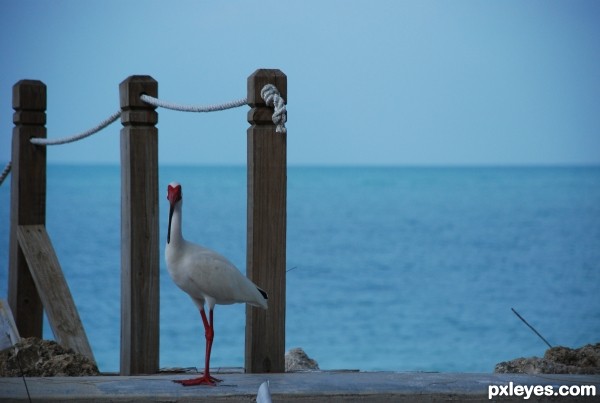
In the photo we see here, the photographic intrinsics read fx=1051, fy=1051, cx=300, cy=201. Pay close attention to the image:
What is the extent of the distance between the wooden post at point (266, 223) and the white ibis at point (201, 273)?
1.14 ft

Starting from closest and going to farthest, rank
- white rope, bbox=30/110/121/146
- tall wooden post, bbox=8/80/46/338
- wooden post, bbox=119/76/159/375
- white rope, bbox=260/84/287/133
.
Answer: white rope, bbox=260/84/287/133
wooden post, bbox=119/76/159/375
white rope, bbox=30/110/121/146
tall wooden post, bbox=8/80/46/338

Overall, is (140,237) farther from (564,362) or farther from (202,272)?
(564,362)

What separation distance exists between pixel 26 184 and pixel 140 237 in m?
2.04

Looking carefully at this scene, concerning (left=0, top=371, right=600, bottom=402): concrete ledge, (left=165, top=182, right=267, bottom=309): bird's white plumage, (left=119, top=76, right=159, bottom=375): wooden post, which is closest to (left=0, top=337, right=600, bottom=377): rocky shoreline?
(left=119, top=76, right=159, bottom=375): wooden post

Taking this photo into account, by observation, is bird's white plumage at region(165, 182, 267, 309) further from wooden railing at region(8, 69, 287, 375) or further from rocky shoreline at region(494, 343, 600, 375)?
rocky shoreline at region(494, 343, 600, 375)

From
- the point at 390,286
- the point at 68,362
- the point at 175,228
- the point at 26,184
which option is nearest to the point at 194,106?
the point at 175,228

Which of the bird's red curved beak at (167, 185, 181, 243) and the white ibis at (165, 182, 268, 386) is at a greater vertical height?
the bird's red curved beak at (167, 185, 181, 243)

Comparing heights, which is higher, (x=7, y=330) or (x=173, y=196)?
(x=173, y=196)

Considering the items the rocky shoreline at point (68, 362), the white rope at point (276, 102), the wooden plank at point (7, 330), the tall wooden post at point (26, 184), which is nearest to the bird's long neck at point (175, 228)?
the white rope at point (276, 102)

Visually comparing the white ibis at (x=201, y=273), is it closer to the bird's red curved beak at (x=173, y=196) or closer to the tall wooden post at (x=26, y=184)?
the bird's red curved beak at (x=173, y=196)

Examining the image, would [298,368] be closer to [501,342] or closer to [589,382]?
[589,382]

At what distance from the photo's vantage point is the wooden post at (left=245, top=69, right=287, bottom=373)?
4.26 metres

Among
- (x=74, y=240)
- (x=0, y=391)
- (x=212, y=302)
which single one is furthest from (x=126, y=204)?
(x=74, y=240)

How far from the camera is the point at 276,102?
165 inches
